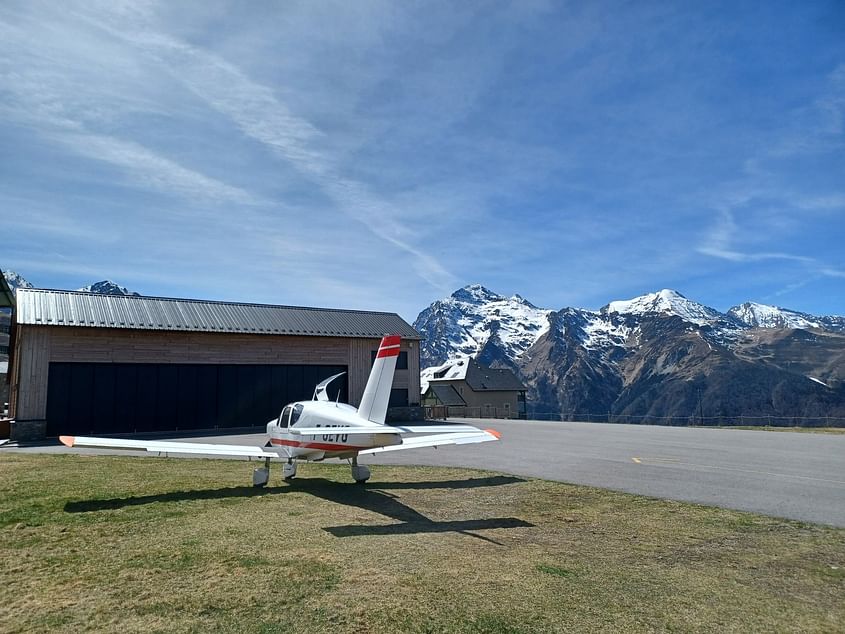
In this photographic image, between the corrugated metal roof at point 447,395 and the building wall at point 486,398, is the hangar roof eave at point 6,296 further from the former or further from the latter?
the building wall at point 486,398

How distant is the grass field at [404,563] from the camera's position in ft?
20.8

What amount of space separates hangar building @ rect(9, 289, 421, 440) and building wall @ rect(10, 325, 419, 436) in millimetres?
56

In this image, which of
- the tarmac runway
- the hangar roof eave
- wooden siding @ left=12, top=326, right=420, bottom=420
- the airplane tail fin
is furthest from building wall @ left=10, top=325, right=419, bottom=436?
the airplane tail fin

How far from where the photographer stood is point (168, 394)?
33.7 m

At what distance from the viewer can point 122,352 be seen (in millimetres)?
32531

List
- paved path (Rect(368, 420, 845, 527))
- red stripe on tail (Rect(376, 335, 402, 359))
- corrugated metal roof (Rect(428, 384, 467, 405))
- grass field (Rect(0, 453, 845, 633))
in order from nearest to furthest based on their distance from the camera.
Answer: grass field (Rect(0, 453, 845, 633)) → paved path (Rect(368, 420, 845, 527)) → red stripe on tail (Rect(376, 335, 402, 359)) → corrugated metal roof (Rect(428, 384, 467, 405))

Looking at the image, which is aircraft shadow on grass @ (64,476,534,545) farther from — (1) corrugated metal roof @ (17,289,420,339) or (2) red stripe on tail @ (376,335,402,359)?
(1) corrugated metal roof @ (17,289,420,339)

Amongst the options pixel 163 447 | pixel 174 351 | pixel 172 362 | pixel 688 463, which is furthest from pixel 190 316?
pixel 688 463

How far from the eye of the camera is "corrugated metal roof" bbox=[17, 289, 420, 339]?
31.7 m

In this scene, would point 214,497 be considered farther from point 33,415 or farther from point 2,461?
point 33,415

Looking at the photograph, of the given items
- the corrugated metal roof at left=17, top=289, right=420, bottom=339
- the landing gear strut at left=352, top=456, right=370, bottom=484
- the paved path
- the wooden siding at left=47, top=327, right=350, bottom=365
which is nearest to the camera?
the paved path

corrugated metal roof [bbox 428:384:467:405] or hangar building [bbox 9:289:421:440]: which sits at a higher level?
hangar building [bbox 9:289:421:440]

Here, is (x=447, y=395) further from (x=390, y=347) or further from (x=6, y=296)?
(x=390, y=347)

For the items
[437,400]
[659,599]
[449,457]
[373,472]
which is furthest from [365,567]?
[437,400]
